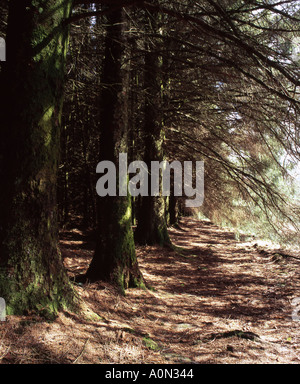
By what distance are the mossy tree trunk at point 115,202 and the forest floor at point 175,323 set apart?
1.03 ft

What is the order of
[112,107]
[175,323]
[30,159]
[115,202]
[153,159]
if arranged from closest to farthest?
[30,159] < [175,323] < [115,202] < [112,107] < [153,159]

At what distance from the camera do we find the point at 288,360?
10.8 feet

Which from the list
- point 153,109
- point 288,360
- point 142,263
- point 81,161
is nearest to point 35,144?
point 288,360

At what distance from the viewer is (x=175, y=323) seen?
172 inches

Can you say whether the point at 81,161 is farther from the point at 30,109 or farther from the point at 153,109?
the point at 30,109

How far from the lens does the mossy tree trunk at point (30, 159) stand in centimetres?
311

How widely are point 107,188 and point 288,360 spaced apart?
3.58 meters

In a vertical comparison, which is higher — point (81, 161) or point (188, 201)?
point (81, 161)

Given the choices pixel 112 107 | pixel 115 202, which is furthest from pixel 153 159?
pixel 115 202

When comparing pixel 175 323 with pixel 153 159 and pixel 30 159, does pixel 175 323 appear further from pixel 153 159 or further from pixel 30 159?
pixel 153 159

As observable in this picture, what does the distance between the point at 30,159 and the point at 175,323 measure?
299 cm

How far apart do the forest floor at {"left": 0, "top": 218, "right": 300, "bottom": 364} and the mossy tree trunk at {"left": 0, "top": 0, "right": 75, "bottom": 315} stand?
0.36 m

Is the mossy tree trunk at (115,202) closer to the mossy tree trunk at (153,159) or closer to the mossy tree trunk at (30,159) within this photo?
the mossy tree trunk at (30,159)
